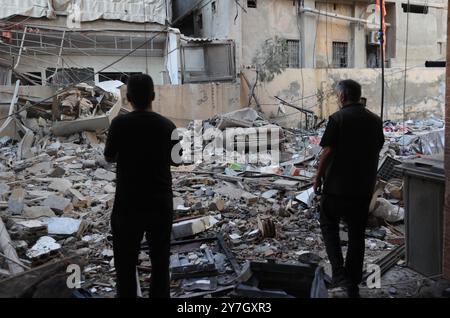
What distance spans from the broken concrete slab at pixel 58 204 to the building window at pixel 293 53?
47.9 ft

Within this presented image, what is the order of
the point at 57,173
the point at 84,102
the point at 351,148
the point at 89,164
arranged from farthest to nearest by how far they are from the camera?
the point at 84,102 < the point at 89,164 < the point at 57,173 < the point at 351,148

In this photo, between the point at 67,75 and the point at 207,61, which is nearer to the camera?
the point at 67,75

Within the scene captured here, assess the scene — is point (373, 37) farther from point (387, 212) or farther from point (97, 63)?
point (387, 212)

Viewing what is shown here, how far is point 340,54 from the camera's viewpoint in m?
20.9

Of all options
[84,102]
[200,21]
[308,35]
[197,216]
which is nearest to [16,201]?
[197,216]

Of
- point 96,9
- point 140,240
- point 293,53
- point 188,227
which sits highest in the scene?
point 96,9

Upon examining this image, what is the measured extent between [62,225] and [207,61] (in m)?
12.5

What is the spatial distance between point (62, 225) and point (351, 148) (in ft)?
12.9

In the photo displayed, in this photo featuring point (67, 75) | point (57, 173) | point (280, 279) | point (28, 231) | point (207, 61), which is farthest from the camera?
point (207, 61)

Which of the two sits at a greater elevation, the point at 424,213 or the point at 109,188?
the point at 424,213

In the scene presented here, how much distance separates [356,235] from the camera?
3.53 metres
